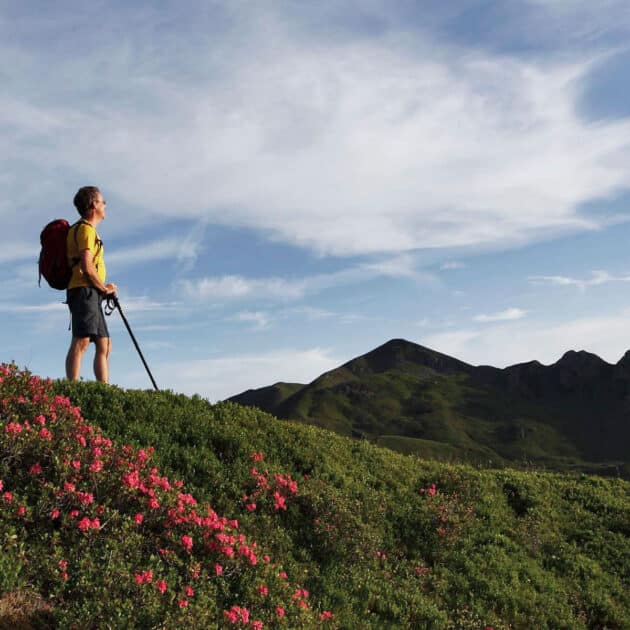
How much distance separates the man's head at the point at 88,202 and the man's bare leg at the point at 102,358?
2733 mm

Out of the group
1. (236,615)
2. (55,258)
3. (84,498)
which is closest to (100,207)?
(55,258)

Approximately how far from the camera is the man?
13.2 meters

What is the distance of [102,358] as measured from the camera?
45.6 ft

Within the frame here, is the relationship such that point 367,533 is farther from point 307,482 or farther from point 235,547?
point 235,547

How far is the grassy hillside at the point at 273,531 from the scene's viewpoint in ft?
26.8

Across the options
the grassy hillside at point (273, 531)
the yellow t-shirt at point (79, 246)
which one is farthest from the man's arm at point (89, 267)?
the grassy hillside at point (273, 531)

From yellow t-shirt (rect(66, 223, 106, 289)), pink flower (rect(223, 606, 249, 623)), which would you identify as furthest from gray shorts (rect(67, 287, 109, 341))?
pink flower (rect(223, 606, 249, 623))

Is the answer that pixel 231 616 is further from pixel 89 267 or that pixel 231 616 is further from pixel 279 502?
pixel 89 267

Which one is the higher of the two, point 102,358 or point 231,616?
point 102,358

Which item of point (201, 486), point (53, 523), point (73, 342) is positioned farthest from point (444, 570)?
point (73, 342)

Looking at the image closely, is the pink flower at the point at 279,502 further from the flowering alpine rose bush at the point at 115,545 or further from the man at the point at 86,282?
the man at the point at 86,282

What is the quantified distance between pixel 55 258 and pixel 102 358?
2.40m

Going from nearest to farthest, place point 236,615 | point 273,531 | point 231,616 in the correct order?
point 231,616, point 236,615, point 273,531

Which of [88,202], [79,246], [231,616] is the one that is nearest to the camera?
[231,616]
